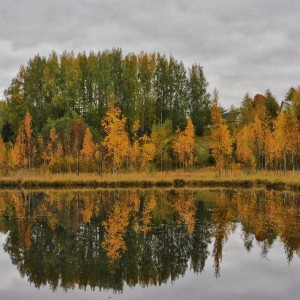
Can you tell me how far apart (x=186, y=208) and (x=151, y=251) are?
10.2 meters

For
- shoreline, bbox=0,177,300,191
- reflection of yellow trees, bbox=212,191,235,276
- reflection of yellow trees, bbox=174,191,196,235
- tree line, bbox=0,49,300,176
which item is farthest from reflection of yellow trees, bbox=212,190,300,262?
tree line, bbox=0,49,300,176

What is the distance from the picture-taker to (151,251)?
1427 centimetres

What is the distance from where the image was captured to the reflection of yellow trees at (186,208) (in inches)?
774

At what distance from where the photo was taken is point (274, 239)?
15766 mm

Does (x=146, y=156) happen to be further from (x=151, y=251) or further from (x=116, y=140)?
(x=151, y=251)

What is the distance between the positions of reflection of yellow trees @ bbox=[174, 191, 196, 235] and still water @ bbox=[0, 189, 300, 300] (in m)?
0.10

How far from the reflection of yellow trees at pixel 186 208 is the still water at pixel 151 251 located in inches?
4.1

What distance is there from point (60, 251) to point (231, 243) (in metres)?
6.20

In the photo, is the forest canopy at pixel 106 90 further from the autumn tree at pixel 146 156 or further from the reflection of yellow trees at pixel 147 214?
the reflection of yellow trees at pixel 147 214

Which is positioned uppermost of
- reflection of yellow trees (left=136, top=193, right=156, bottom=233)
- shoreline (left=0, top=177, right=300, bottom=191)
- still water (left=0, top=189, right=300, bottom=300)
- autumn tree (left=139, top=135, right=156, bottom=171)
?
autumn tree (left=139, top=135, right=156, bottom=171)

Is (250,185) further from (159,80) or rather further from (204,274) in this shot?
(159,80)

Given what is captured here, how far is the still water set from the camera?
425 inches

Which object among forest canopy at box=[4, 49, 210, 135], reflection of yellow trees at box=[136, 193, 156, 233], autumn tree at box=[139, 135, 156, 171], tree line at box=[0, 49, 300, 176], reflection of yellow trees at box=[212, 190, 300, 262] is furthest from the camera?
forest canopy at box=[4, 49, 210, 135]

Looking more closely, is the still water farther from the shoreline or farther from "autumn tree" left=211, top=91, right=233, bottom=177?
"autumn tree" left=211, top=91, right=233, bottom=177
